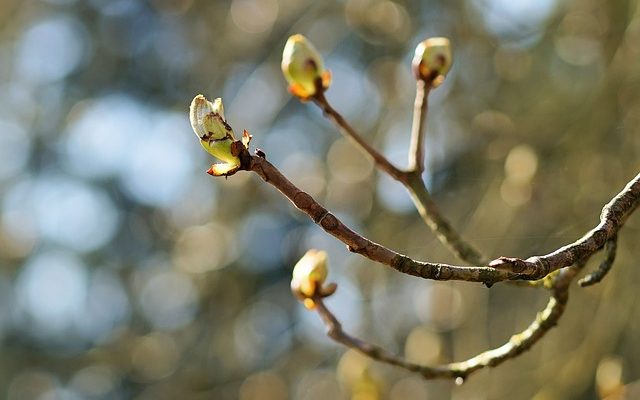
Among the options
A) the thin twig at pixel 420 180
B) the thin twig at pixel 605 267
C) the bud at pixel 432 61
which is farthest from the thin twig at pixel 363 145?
the thin twig at pixel 605 267

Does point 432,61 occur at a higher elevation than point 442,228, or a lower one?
higher

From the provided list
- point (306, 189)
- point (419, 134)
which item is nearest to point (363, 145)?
point (419, 134)

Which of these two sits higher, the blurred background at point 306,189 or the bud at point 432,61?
the blurred background at point 306,189

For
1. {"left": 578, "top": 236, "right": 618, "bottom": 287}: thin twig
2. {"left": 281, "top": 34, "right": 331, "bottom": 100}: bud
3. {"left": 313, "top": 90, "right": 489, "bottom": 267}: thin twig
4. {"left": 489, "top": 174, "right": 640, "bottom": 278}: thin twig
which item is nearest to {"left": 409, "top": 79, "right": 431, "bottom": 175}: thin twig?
{"left": 313, "top": 90, "right": 489, "bottom": 267}: thin twig

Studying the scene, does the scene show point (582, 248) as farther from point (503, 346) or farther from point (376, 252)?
point (503, 346)

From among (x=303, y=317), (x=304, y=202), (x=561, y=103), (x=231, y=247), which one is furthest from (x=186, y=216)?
(x=304, y=202)

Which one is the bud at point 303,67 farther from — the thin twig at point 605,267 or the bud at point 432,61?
the thin twig at point 605,267
